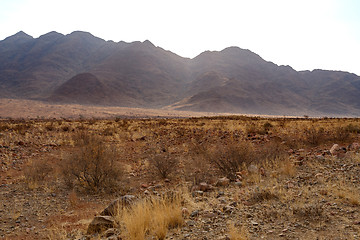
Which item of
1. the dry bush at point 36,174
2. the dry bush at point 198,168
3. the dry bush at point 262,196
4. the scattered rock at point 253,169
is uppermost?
the scattered rock at point 253,169

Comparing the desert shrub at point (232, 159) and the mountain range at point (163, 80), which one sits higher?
the mountain range at point (163, 80)

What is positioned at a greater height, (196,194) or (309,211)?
(309,211)

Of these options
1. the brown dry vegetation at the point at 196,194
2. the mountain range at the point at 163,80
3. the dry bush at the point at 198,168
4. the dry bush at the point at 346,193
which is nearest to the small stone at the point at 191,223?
the brown dry vegetation at the point at 196,194

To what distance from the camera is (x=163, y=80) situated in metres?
128

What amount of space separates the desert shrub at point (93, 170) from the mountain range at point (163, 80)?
83.6m

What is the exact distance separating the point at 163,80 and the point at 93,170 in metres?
122

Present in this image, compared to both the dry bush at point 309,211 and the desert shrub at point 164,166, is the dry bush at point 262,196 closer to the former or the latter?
the dry bush at point 309,211

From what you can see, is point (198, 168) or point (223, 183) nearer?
point (223, 183)

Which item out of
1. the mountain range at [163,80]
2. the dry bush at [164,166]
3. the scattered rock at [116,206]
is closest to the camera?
the scattered rock at [116,206]

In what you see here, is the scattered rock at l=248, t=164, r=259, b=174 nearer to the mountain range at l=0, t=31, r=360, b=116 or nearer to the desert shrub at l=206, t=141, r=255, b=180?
the desert shrub at l=206, t=141, r=255, b=180

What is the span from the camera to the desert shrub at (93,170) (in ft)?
25.2

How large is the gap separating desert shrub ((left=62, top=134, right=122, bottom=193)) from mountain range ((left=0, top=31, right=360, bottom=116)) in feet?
274

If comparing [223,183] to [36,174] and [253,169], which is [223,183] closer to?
[253,169]

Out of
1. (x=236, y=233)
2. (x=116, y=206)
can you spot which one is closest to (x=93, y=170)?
(x=116, y=206)
